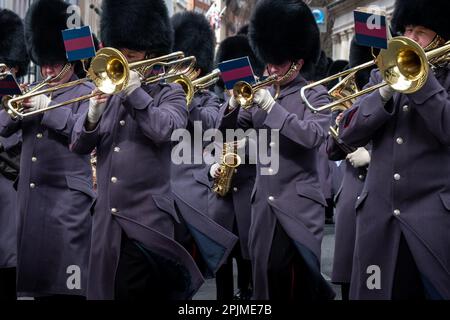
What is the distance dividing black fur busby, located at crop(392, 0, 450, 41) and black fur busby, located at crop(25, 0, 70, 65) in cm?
248

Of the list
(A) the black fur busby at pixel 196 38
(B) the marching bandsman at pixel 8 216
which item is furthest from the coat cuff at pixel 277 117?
(A) the black fur busby at pixel 196 38

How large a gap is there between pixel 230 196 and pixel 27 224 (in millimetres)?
1923

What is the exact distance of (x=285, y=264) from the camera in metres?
6.14

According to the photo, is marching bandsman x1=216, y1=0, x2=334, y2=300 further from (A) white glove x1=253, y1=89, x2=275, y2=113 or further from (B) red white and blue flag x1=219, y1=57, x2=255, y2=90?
(B) red white and blue flag x1=219, y1=57, x2=255, y2=90

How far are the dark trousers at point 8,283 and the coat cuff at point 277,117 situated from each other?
2080 mm

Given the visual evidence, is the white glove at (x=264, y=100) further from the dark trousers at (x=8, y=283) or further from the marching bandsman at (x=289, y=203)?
the dark trousers at (x=8, y=283)

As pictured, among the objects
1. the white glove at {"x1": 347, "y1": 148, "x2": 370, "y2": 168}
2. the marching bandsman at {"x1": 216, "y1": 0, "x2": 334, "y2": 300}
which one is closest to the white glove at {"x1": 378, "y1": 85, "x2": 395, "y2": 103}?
the marching bandsman at {"x1": 216, "y1": 0, "x2": 334, "y2": 300}

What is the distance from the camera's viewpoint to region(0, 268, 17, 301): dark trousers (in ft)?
22.7

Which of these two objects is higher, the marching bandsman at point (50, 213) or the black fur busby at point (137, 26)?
the black fur busby at point (137, 26)

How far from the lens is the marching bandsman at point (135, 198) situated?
17.6 feet

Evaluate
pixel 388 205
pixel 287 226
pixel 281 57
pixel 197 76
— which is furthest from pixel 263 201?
pixel 197 76

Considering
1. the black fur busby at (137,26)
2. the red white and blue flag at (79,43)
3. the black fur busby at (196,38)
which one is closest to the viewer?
the red white and blue flag at (79,43)

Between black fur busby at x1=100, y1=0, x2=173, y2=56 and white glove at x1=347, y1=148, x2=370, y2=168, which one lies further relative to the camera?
white glove at x1=347, y1=148, x2=370, y2=168

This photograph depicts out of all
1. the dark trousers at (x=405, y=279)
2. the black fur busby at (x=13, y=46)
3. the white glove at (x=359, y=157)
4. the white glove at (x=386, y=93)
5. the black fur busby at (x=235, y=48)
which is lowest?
the dark trousers at (x=405, y=279)
